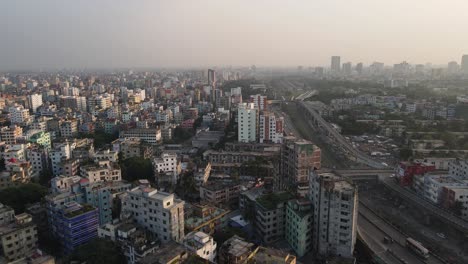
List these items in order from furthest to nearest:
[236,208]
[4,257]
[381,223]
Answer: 1. [236,208]
2. [381,223]
3. [4,257]

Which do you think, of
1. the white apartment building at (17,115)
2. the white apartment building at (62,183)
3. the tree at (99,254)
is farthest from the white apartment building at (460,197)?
the white apartment building at (17,115)

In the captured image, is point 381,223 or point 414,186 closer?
point 381,223

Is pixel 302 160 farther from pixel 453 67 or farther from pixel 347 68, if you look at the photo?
pixel 347 68

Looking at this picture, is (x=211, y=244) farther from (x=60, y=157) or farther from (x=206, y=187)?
(x=60, y=157)

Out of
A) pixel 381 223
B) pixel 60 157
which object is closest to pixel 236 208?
pixel 381 223

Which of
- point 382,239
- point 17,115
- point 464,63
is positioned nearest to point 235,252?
point 382,239
